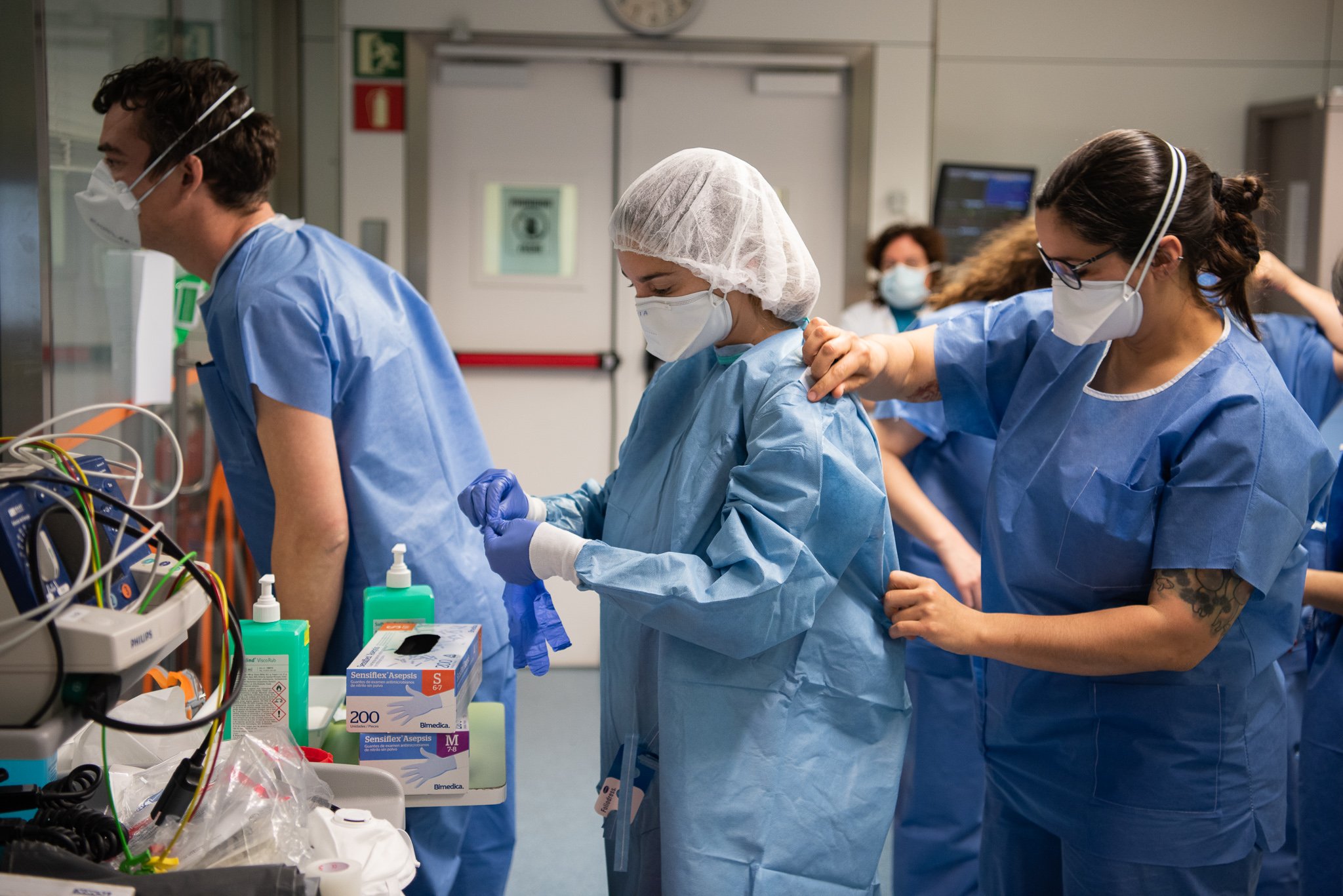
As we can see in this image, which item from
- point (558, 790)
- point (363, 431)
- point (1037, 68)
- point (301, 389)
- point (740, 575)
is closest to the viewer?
point (740, 575)

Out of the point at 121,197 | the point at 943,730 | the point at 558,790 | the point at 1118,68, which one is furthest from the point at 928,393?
the point at 1118,68

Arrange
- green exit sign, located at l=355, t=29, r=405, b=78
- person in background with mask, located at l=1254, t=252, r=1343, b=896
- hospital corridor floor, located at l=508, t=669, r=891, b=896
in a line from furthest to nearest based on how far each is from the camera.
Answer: green exit sign, located at l=355, t=29, r=405, b=78
hospital corridor floor, located at l=508, t=669, r=891, b=896
person in background with mask, located at l=1254, t=252, r=1343, b=896

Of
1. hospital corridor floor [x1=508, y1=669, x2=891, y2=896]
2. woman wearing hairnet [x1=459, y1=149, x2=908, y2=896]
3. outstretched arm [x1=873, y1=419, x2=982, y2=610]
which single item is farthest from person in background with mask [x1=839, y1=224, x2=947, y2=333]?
woman wearing hairnet [x1=459, y1=149, x2=908, y2=896]

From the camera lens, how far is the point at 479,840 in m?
1.70

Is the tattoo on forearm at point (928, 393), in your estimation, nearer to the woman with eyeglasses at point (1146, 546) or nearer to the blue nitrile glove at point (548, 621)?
the woman with eyeglasses at point (1146, 546)

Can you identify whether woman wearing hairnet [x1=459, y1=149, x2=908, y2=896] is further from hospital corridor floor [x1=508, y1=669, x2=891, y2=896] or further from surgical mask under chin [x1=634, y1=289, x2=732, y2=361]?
hospital corridor floor [x1=508, y1=669, x2=891, y2=896]

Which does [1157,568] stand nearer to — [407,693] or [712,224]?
[712,224]

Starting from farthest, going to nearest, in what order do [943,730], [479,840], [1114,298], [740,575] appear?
[943,730]
[479,840]
[1114,298]
[740,575]

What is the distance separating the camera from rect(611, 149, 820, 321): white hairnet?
127 centimetres

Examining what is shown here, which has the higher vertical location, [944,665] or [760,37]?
[760,37]

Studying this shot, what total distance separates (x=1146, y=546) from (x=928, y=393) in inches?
18.3

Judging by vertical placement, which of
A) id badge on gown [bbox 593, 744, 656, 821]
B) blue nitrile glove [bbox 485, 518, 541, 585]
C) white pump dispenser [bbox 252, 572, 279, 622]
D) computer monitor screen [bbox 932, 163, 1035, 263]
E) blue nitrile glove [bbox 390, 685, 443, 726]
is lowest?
id badge on gown [bbox 593, 744, 656, 821]

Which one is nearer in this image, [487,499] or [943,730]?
[487,499]

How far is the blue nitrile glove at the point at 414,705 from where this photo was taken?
3.88 feet
